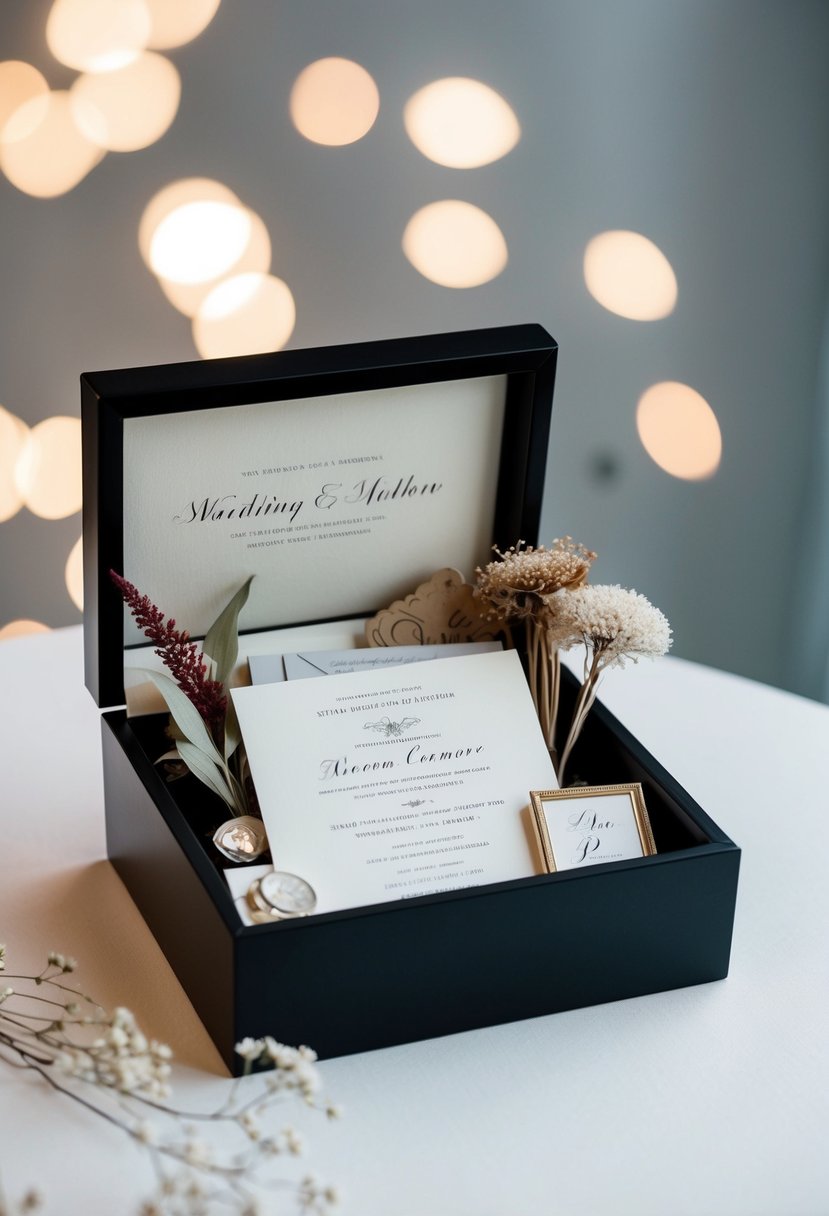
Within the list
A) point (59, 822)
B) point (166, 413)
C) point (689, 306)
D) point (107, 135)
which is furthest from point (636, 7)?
point (59, 822)

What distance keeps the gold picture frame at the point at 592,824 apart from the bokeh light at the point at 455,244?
125 cm

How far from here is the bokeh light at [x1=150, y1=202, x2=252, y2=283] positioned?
183 cm

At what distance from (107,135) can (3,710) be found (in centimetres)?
91

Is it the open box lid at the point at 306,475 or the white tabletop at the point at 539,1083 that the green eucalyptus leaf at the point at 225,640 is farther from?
the white tabletop at the point at 539,1083

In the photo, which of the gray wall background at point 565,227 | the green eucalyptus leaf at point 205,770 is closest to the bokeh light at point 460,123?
the gray wall background at point 565,227

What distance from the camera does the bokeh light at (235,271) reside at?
186cm

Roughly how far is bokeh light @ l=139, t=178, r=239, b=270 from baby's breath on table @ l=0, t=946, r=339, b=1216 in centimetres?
122

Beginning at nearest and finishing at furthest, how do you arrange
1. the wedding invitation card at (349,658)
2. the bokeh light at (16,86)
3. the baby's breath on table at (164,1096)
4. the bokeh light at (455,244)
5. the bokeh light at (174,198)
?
the baby's breath on table at (164,1096), the wedding invitation card at (349,658), the bokeh light at (16,86), the bokeh light at (174,198), the bokeh light at (455,244)

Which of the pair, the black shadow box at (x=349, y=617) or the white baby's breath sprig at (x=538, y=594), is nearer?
the black shadow box at (x=349, y=617)

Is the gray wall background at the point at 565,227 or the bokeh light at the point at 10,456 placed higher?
the gray wall background at the point at 565,227

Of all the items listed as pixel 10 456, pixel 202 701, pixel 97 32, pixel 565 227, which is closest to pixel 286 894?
pixel 202 701

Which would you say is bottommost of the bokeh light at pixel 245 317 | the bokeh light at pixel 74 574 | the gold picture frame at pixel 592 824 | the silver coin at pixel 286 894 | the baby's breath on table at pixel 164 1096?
the baby's breath on table at pixel 164 1096

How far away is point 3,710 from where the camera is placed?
1234 millimetres

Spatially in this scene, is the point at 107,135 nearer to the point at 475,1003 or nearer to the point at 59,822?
the point at 59,822
